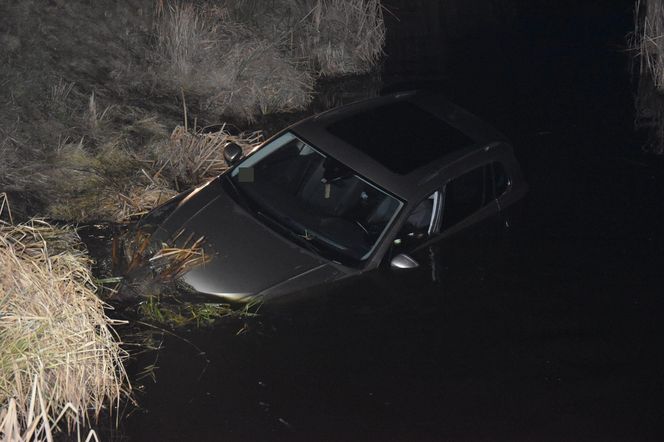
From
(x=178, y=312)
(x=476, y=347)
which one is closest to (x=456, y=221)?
(x=476, y=347)

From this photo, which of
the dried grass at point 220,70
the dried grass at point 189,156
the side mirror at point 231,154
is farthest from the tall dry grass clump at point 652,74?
the side mirror at point 231,154

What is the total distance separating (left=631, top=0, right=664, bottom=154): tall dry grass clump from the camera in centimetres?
1322

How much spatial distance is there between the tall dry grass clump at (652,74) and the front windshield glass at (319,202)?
21.9ft

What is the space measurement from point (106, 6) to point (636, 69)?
8653mm

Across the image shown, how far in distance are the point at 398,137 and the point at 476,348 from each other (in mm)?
1946

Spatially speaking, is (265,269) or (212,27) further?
(212,27)

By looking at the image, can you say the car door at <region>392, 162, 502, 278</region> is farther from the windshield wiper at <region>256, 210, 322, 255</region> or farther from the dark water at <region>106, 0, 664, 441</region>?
the windshield wiper at <region>256, 210, 322, 255</region>

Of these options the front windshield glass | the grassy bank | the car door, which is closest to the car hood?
the front windshield glass

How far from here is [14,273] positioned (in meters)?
6.72

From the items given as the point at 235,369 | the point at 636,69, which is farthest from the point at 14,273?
the point at 636,69

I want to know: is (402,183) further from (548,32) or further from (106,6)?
(548,32)

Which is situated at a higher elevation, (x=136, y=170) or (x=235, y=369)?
(x=136, y=170)

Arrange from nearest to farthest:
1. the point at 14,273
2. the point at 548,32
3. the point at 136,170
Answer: the point at 14,273
the point at 136,170
the point at 548,32

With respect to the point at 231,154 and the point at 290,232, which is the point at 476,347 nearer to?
the point at 290,232
